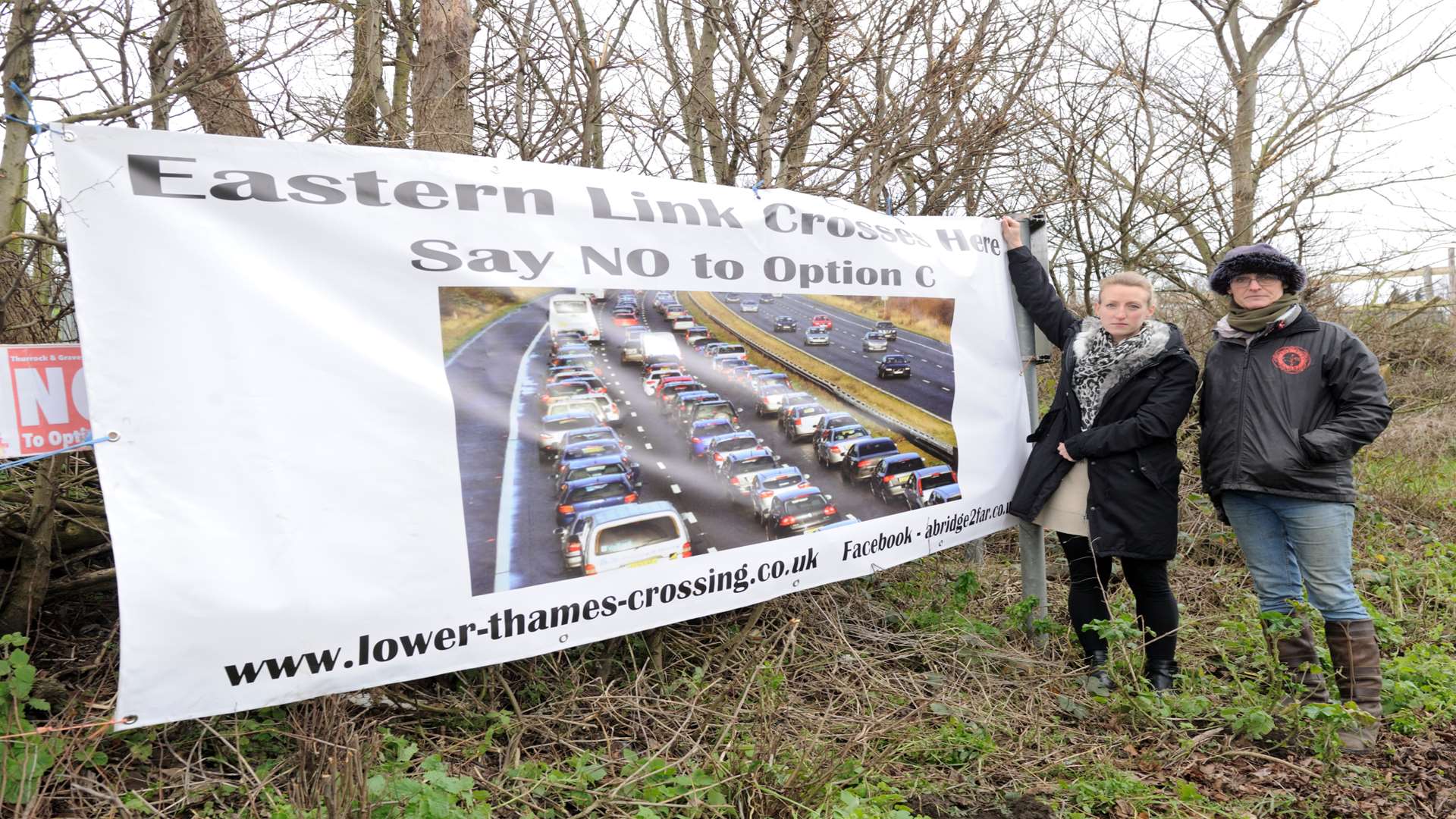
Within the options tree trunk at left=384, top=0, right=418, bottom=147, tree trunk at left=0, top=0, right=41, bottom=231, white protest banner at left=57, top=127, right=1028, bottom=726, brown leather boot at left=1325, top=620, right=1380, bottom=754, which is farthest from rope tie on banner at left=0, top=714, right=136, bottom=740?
brown leather boot at left=1325, top=620, right=1380, bottom=754

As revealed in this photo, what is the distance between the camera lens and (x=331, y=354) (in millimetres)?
2135

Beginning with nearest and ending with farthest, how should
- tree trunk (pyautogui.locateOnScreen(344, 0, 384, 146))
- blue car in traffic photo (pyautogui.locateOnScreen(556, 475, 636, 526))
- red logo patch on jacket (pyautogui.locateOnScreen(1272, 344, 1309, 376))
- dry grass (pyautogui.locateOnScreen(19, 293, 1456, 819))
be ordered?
dry grass (pyautogui.locateOnScreen(19, 293, 1456, 819)) < blue car in traffic photo (pyautogui.locateOnScreen(556, 475, 636, 526)) < red logo patch on jacket (pyautogui.locateOnScreen(1272, 344, 1309, 376)) < tree trunk (pyautogui.locateOnScreen(344, 0, 384, 146))

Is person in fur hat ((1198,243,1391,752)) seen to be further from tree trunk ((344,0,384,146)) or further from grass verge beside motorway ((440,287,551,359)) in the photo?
tree trunk ((344,0,384,146))

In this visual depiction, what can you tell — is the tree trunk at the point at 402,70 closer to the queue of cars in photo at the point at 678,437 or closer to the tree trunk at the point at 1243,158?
the queue of cars in photo at the point at 678,437

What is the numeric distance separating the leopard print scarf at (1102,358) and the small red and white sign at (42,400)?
3.33 metres

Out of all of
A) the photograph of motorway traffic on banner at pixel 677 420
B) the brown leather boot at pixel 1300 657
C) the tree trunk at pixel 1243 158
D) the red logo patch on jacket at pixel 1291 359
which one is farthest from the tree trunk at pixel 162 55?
the tree trunk at pixel 1243 158

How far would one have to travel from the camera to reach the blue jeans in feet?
10.7

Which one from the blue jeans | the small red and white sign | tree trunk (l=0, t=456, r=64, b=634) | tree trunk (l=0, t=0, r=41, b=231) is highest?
tree trunk (l=0, t=0, r=41, b=231)

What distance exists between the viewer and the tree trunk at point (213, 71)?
2888 mm

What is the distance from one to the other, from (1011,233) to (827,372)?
138 centimetres

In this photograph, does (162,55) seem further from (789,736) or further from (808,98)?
(789,736)

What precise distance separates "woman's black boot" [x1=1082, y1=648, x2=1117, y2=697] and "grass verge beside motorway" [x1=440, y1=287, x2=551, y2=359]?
2.77 metres

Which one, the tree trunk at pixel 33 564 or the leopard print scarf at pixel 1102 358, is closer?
the tree trunk at pixel 33 564

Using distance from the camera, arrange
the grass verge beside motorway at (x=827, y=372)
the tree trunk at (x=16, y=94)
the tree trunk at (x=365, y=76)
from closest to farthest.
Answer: the tree trunk at (x=16, y=94), the grass verge beside motorway at (x=827, y=372), the tree trunk at (x=365, y=76)
